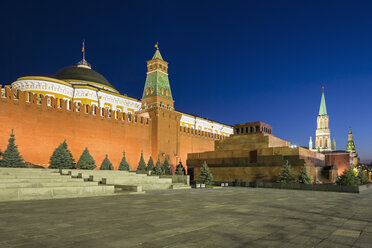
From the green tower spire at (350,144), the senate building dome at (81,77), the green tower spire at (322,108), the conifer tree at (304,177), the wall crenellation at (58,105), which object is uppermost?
the green tower spire at (322,108)

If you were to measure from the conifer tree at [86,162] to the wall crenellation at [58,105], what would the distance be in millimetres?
4948

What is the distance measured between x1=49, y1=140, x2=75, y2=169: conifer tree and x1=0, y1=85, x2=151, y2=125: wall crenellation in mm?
4743

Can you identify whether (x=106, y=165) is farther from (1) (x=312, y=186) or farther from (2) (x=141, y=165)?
(1) (x=312, y=186)

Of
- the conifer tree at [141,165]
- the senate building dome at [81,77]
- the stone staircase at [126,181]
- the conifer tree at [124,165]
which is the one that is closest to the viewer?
the stone staircase at [126,181]

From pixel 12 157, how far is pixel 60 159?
390cm

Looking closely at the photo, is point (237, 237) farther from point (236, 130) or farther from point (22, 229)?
point (236, 130)

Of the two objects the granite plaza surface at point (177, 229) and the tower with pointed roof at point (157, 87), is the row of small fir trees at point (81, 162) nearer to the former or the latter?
the tower with pointed roof at point (157, 87)

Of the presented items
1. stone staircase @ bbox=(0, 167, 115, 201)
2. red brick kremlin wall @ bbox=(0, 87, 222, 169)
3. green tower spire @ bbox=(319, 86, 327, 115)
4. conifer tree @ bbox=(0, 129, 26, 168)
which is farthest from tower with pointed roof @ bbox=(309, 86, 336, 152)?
stone staircase @ bbox=(0, 167, 115, 201)

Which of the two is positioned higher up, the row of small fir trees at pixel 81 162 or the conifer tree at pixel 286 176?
the row of small fir trees at pixel 81 162

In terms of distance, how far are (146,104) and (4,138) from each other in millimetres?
19432

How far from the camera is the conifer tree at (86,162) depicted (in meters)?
25.9

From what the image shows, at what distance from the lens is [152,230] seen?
16.8 ft

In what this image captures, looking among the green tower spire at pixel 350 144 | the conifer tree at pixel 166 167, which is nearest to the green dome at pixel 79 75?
the conifer tree at pixel 166 167

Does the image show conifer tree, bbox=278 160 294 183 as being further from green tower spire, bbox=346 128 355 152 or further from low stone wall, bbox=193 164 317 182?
green tower spire, bbox=346 128 355 152
